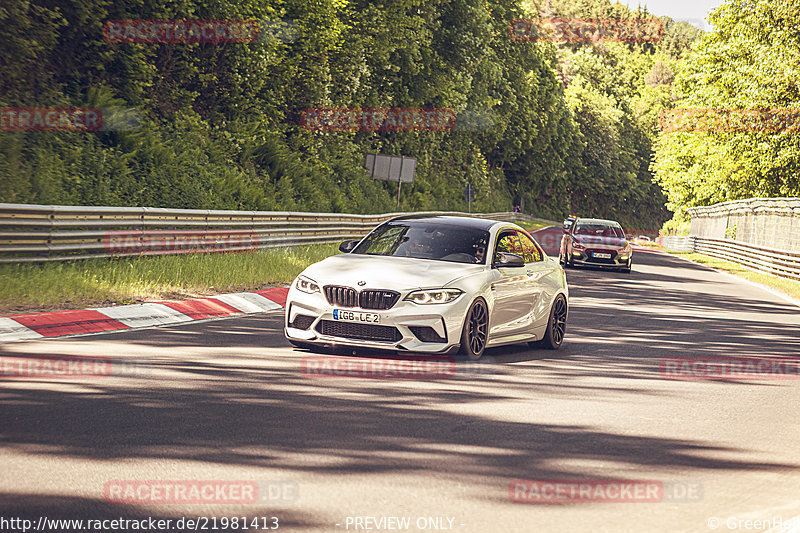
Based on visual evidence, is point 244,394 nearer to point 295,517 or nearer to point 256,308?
point 295,517

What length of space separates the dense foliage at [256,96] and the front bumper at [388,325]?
865 cm

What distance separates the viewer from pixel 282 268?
2027cm

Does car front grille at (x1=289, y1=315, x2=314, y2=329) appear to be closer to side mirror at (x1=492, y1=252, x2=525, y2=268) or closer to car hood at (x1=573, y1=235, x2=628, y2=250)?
side mirror at (x1=492, y1=252, x2=525, y2=268)

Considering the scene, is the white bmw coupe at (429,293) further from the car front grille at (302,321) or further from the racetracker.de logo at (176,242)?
the racetracker.de logo at (176,242)

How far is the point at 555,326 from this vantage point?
12.7m

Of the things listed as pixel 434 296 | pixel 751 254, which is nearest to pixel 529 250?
pixel 434 296

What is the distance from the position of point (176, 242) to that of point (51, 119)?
5725 millimetres

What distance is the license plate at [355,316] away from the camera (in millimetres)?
10156

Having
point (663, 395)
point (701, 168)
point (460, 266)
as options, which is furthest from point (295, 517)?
point (701, 168)

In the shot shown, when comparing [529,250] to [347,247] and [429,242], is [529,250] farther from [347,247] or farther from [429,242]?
[347,247]

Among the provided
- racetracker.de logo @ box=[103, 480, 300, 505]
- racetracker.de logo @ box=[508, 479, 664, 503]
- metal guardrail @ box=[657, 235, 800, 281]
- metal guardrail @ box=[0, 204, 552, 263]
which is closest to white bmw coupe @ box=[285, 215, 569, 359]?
racetracker.de logo @ box=[508, 479, 664, 503]

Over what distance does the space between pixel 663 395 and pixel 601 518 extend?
14.7 feet

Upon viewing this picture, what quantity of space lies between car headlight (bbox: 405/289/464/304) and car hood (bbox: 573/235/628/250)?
21.7 metres

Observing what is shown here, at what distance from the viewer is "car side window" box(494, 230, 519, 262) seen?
1190cm
